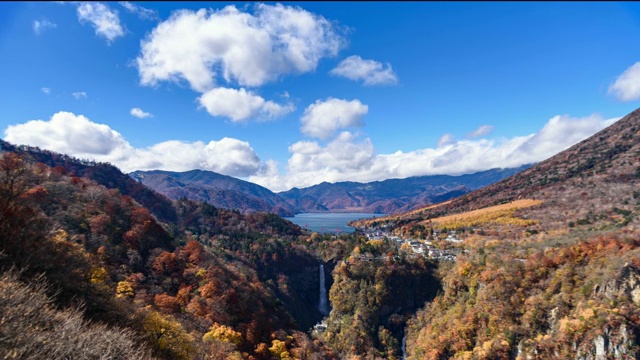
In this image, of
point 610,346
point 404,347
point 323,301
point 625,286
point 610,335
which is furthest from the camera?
point 323,301

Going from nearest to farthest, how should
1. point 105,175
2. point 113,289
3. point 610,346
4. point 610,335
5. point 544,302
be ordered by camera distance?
point 113,289
point 610,346
point 610,335
point 544,302
point 105,175

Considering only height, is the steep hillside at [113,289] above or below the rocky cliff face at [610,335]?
above

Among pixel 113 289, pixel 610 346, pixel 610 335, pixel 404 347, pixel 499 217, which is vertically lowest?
pixel 404 347

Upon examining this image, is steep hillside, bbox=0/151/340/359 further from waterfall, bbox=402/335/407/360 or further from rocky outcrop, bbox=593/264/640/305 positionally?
rocky outcrop, bbox=593/264/640/305

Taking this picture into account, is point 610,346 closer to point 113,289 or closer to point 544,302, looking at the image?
point 544,302

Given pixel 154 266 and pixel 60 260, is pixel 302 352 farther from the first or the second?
pixel 60 260

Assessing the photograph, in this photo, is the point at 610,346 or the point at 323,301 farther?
the point at 323,301

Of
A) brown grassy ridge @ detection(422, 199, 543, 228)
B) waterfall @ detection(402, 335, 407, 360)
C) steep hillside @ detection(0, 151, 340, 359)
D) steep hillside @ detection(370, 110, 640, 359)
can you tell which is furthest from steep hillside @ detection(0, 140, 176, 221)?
brown grassy ridge @ detection(422, 199, 543, 228)

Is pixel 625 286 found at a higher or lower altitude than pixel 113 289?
lower

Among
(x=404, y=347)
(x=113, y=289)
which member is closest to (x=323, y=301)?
(x=404, y=347)

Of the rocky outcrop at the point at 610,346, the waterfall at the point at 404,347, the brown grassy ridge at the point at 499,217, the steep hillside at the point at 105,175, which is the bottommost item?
the waterfall at the point at 404,347

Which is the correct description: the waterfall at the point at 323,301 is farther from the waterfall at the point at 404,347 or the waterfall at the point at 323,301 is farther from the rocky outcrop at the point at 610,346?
the rocky outcrop at the point at 610,346

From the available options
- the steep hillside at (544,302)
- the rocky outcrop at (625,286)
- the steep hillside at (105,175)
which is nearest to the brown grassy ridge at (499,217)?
the steep hillside at (544,302)
